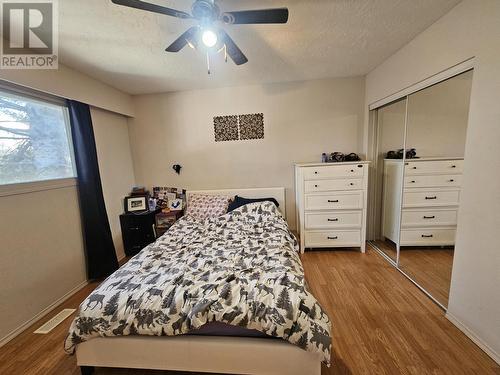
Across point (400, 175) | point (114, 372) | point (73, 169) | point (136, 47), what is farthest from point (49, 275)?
point (400, 175)

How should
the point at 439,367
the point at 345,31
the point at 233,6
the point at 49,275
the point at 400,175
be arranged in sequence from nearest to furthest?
the point at 439,367
the point at 233,6
the point at 345,31
the point at 49,275
the point at 400,175

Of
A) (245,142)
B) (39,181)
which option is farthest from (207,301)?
(245,142)

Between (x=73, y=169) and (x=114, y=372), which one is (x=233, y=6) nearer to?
(x=73, y=169)

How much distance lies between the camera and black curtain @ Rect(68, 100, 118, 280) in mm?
2287

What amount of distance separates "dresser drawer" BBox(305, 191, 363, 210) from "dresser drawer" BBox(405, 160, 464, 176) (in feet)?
2.01

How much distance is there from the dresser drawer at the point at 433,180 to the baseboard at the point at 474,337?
1.04m

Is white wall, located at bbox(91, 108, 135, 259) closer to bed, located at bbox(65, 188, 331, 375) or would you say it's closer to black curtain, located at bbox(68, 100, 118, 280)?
black curtain, located at bbox(68, 100, 118, 280)

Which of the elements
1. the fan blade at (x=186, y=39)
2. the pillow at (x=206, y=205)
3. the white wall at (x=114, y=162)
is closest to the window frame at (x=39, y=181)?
the white wall at (x=114, y=162)

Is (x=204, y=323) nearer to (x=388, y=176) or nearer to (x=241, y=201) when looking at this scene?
(x=241, y=201)

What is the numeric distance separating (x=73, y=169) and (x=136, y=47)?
151cm

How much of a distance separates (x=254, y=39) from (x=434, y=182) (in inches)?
84.1

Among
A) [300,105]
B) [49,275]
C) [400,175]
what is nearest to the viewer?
[49,275]

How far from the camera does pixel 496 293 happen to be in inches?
50.8

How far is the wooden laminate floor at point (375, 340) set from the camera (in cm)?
129
